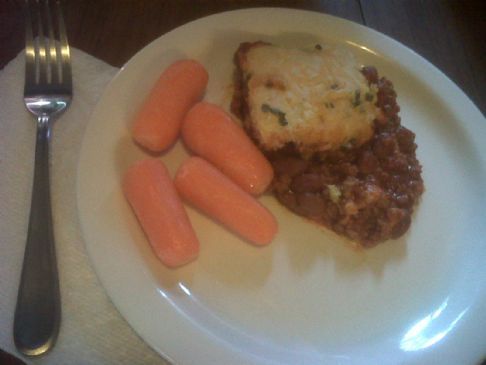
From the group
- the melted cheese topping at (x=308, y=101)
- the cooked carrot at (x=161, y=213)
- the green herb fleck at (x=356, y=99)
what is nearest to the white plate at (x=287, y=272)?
the cooked carrot at (x=161, y=213)

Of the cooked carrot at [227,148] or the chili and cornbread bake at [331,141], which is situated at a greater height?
the chili and cornbread bake at [331,141]

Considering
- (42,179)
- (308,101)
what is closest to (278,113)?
(308,101)

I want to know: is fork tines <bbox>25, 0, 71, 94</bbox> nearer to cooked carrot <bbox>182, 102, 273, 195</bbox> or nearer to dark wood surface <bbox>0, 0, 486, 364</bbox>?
dark wood surface <bbox>0, 0, 486, 364</bbox>

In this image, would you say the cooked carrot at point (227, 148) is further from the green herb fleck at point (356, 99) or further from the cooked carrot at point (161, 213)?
the green herb fleck at point (356, 99)

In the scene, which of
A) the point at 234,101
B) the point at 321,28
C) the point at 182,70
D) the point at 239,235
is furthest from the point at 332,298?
the point at 321,28

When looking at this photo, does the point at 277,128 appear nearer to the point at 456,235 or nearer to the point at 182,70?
the point at 182,70

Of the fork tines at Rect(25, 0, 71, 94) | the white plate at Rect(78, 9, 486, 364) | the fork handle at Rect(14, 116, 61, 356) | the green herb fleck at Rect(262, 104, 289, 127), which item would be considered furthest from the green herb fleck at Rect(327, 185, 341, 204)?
the fork tines at Rect(25, 0, 71, 94)
